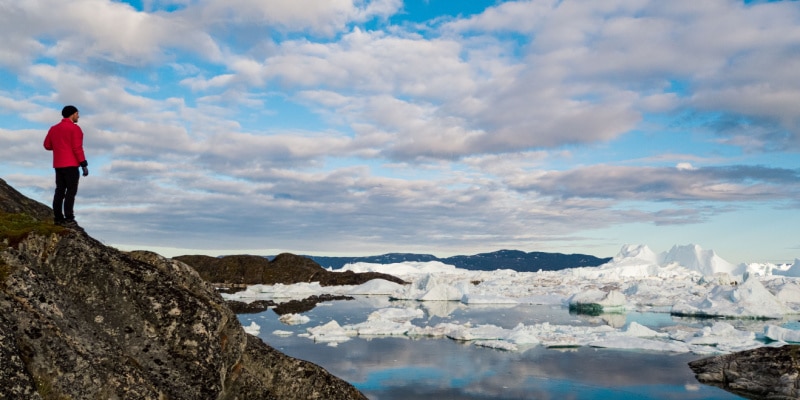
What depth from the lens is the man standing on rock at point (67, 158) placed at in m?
9.07

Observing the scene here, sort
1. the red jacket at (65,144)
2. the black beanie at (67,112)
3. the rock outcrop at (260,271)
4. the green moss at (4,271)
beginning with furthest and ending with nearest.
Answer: the rock outcrop at (260,271), the black beanie at (67,112), the red jacket at (65,144), the green moss at (4,271)

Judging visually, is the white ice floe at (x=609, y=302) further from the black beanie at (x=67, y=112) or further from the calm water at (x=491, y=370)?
the black beanie at (x=67, y=112)

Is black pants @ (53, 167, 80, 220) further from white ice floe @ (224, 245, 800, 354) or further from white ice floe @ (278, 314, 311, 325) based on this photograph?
white ice floe @ (278, 314, 311, 325)

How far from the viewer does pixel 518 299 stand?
59906mm

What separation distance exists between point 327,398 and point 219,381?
10.6 feet

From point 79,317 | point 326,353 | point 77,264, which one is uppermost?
point 77,264

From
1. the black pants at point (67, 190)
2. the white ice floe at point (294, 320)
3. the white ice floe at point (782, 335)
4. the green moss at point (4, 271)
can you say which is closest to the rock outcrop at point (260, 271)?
the white ice floe at point (294, 320)

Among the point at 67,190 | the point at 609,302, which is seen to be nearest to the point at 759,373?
the point at 67,190

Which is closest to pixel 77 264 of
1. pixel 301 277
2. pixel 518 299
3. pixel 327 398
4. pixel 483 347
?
pixel 327 398

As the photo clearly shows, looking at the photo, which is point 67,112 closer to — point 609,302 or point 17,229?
point 17,229

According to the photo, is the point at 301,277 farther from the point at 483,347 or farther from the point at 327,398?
the point at 327,398

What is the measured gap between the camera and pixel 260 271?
3221 inches

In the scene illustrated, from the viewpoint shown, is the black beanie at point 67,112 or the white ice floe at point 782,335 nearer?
the black beanie at point 67,112

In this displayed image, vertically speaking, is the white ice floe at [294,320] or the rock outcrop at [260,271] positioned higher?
the rock outcrop at [260,271]
